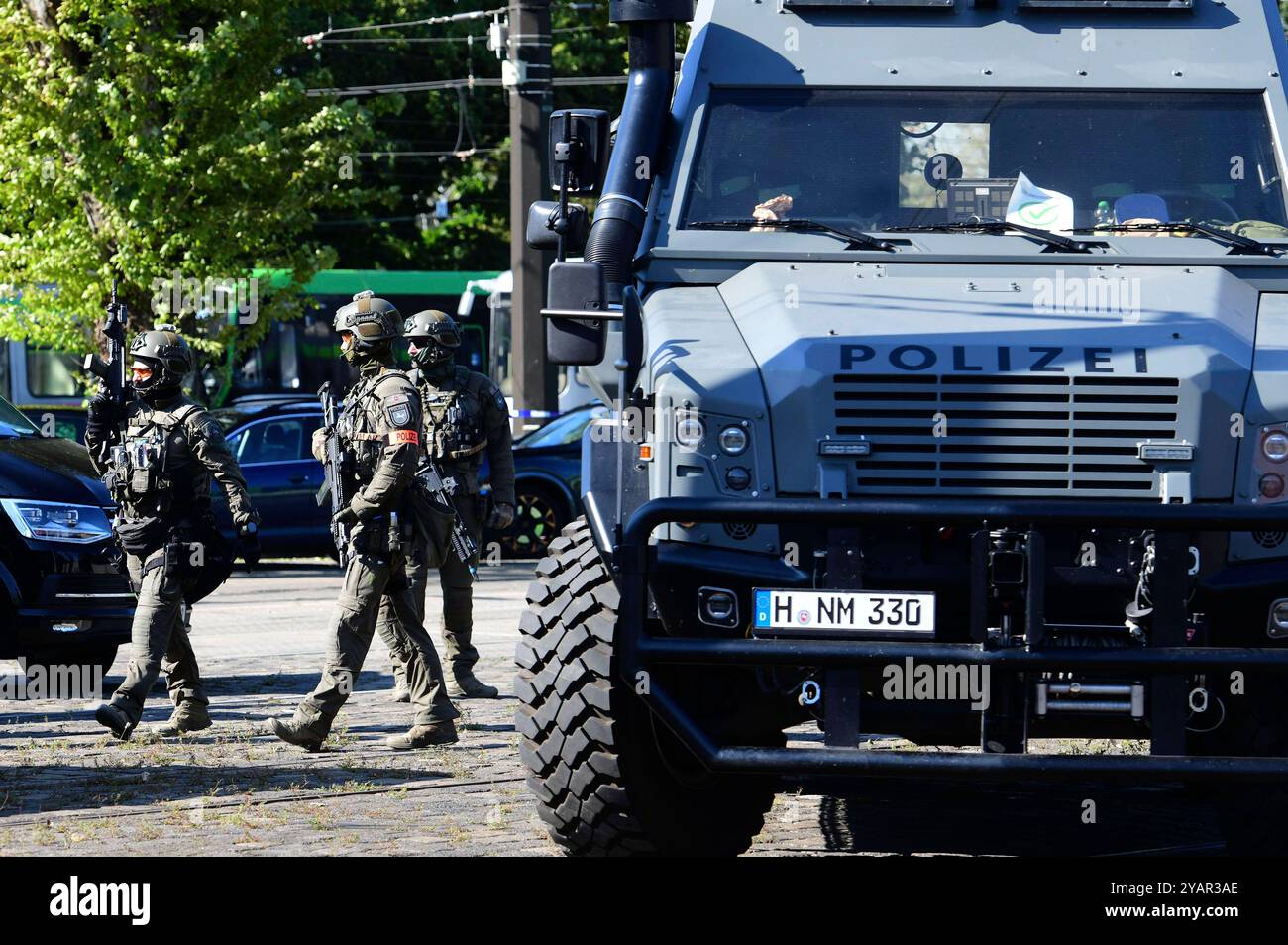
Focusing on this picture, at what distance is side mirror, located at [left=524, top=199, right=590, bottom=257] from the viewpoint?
7.22 meters

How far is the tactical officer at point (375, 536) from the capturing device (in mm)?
9164

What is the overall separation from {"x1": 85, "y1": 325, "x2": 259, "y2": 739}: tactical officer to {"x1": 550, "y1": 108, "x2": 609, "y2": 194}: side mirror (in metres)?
2.96

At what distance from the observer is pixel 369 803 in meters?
7.96

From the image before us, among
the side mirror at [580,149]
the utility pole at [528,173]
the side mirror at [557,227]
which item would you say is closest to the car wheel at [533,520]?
the utility pole at [528,173]

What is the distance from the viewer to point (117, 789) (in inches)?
329

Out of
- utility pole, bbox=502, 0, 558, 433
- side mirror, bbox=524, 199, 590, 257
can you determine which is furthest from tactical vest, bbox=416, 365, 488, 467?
utility pole, bbox=502, 0, 558, 433

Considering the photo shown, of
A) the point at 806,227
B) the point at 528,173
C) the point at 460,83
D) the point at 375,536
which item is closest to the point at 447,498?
the point at 375,536

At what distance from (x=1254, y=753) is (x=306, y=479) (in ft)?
47.9

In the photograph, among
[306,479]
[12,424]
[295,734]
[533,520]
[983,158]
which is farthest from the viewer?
[533,520]

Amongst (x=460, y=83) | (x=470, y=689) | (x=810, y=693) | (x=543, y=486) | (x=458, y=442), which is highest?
(x=460, y=83)

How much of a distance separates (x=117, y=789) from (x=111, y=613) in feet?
8.11

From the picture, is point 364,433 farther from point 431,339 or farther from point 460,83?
point 460,83

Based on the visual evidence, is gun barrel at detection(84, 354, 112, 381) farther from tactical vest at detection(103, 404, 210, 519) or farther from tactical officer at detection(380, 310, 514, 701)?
tactical officer at detection(380, 310, 514, 701)

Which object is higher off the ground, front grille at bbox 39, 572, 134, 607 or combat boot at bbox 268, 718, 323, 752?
front grille at bbox 39, 572, 134, 607
